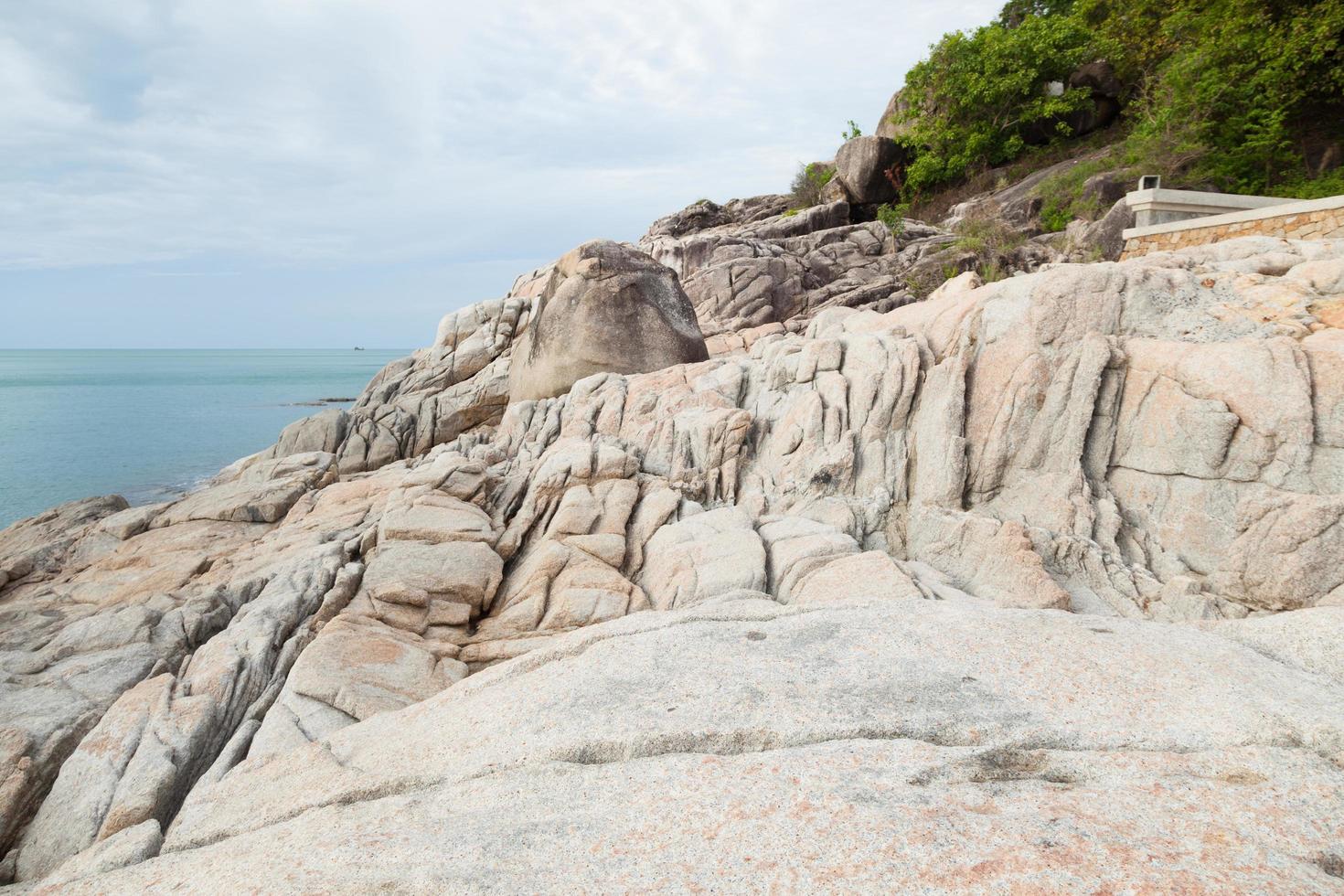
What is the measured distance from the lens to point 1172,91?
98.8ft

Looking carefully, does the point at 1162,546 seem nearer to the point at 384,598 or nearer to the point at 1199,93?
the point at 384,598

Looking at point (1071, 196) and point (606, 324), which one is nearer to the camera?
point (606, 324)

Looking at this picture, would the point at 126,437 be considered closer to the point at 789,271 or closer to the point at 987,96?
the point at 789,271

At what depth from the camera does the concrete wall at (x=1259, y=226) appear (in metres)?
16.8

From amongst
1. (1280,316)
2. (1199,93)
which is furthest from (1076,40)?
(1280,316)

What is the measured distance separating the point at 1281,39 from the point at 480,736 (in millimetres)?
35565

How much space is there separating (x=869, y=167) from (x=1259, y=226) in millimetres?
30076

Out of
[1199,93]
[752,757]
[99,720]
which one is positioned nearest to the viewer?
[752,757]

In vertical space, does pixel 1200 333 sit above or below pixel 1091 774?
above

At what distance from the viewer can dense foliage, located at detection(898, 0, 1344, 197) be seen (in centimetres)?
2552

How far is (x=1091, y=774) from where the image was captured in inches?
179

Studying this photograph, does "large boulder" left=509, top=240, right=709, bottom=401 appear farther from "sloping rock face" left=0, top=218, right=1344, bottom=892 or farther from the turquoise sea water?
the turquoise sea water

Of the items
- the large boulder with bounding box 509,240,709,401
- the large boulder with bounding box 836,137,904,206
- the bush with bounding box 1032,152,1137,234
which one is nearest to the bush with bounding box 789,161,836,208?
the large boulder with bounding box 836,137,904,206

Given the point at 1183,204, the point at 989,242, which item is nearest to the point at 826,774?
the point at 1183,204
